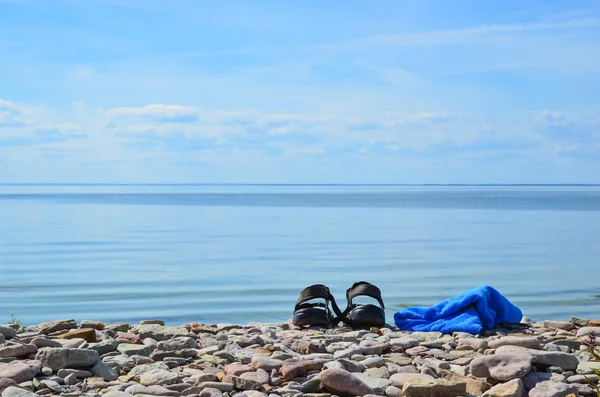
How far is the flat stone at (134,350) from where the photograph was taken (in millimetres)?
5203

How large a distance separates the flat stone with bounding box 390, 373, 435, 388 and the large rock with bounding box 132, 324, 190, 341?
2028mm

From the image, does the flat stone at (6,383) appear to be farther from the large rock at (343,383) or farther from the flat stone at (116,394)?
the large rock at (343,383)

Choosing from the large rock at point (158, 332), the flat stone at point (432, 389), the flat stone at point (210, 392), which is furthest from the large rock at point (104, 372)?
the flat stone at point (432, 389)

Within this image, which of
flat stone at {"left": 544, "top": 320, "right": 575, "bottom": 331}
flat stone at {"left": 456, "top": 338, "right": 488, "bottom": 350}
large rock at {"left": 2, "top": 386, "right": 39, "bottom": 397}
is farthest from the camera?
flat stone at {"left": 544, "top": 320, "right": 575, "bottom": 331}

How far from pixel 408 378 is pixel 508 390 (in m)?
0.57

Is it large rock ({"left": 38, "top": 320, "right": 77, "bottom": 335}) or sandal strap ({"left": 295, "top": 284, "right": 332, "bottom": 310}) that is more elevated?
sandal strap ({"left": 295, "top": 284, "right": 332, "bottom": 310})

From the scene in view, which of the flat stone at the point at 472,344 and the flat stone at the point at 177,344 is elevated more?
the flat stone at the point at 177,344

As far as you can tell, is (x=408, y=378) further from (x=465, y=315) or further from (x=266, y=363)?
(x=465, y=315)

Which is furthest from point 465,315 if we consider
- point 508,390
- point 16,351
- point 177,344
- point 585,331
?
point 16,351

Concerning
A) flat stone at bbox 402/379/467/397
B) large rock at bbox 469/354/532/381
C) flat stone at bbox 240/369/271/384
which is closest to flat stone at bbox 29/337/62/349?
flat stone at bbox 240/369/271/384

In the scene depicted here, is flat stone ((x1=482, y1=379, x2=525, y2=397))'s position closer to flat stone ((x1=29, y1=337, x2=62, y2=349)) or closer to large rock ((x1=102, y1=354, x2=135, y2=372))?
large rock ((x1=102, y1=354, x2=135, y2=372))

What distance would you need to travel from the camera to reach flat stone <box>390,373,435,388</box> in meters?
4.32

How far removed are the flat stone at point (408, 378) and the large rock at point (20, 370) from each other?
2111mm

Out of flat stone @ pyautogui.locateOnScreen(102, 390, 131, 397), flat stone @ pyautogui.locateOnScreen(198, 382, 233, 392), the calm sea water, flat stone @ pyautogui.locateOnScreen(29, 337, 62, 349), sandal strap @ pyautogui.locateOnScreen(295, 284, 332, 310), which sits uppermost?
sandal strap @ pyautogui.locateOnScreen(295, 284, 332, 310)
